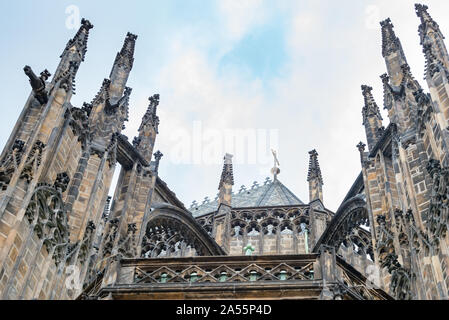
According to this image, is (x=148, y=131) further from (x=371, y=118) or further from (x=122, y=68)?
(x=371, y=118)

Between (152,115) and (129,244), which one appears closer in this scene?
(129,244)

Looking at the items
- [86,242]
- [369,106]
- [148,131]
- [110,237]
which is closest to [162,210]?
[148,131]

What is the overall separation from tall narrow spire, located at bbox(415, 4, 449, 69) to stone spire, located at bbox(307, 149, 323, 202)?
934 cm

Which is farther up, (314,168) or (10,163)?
(314,168)

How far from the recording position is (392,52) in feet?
69.7

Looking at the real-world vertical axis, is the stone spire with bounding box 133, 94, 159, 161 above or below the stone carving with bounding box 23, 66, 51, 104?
above

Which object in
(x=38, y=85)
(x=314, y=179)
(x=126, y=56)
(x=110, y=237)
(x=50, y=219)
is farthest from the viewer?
(x=314, y=179)

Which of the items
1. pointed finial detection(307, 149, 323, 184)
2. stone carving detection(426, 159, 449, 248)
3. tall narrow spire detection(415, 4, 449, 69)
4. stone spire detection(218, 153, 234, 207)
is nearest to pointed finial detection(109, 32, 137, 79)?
stone spire detection(218, 153, 234, 207)

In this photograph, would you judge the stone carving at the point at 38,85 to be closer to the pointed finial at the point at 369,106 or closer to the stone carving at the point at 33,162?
the stone carving at the point at 33,162

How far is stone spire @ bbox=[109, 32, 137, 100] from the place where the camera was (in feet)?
68.5

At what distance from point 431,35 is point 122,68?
9028mm

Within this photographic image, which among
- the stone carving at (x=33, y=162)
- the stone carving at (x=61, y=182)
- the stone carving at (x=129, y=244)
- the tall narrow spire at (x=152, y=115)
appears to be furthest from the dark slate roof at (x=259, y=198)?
the stone carving at (x=33, y=162)

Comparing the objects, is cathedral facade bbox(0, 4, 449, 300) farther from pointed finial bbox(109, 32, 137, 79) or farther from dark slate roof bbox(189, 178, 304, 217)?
dark slate roof bbox(189, 178, 304, 217)

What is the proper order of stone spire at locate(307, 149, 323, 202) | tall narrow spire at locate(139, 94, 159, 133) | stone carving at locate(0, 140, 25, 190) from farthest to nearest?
stone spire at locate(307, 149, 323, 202)
tall narrow spire at locate(139, 94, 159, 133)
stone carving at locate(0, 140, 25, 190)
